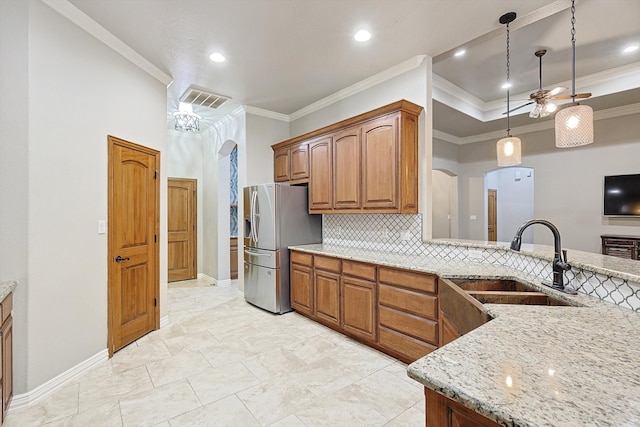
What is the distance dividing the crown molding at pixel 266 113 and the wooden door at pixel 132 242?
1.77m

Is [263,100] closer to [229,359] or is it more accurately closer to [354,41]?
[354,41]

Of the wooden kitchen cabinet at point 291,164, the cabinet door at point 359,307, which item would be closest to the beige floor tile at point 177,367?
the cabinet door at point 359,307

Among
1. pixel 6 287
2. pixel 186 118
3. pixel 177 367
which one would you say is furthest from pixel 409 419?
pixel 186 118

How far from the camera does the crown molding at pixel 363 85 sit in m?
3.31

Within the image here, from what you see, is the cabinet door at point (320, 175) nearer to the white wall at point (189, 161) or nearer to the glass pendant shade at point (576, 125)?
the glass pendant shade at point (576, 125)

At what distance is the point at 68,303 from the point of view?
243 centimetres

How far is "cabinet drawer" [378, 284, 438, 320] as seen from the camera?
2.47 m

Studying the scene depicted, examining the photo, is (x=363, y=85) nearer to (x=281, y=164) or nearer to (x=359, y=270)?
(x=281, y=164)

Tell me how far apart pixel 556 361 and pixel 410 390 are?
165 centimetres

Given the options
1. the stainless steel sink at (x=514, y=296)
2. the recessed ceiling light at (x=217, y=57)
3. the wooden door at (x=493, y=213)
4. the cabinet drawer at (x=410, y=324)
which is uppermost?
the recessed ceiling light at (x=217, y=57)

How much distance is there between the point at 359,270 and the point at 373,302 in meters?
0.35

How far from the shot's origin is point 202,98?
14.4 ft

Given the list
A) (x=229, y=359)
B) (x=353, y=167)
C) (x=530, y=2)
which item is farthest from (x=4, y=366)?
(x=530, y=2)

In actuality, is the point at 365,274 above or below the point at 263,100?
below
